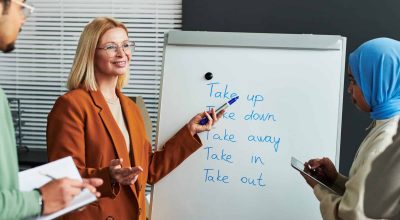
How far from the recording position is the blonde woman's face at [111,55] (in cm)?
197

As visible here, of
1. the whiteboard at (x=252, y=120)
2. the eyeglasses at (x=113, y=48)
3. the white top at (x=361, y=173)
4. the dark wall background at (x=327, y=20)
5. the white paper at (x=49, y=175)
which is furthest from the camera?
the dark wall background at (x=327, y=20)

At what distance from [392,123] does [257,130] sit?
2.27 feet

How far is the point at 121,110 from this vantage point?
2.05m

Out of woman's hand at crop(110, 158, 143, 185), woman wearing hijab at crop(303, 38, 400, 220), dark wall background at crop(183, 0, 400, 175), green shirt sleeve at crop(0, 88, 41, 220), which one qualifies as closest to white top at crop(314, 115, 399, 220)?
woman wearing hijab at crop(303, 38, 400, 220)

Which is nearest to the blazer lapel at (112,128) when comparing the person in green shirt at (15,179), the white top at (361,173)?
the person in green shirt at (15,179)

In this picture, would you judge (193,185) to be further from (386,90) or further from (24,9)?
(24,9)

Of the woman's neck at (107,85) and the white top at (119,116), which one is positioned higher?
the woman's neck at (107,85)

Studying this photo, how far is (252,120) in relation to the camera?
84.2 inches

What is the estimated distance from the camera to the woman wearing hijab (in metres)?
1.48

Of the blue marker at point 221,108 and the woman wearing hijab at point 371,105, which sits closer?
the woman wearing hijab at point 371,105

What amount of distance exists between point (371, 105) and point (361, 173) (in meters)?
0.24

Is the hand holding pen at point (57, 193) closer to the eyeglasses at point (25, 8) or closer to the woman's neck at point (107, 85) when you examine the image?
the eyeglasses at point (25, 8)

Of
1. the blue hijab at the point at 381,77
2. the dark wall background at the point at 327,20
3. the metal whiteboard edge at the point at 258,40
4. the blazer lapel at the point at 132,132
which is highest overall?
the dark wall background at the point at 327,20

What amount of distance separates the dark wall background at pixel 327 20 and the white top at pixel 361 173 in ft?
4.47
